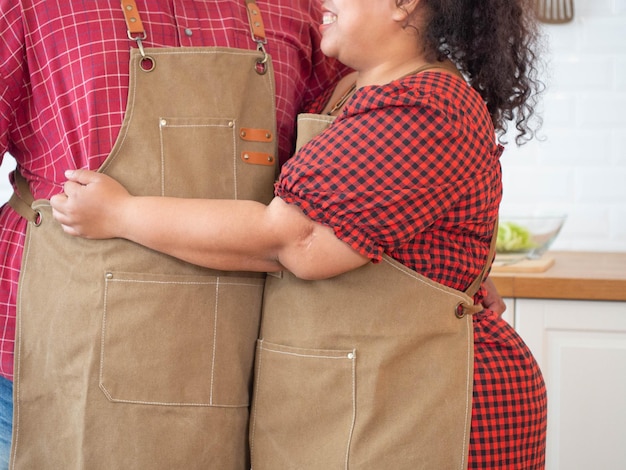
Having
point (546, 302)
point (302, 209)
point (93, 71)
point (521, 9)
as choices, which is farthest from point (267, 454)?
point (546, 302)

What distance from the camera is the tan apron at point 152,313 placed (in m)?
1.16

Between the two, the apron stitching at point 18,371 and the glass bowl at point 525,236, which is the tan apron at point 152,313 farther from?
the glass bowl at point 525,236

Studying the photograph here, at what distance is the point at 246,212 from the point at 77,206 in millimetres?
237

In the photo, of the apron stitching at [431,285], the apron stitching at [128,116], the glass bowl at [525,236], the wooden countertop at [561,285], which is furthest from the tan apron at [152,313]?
the glass bowl at [525,236]

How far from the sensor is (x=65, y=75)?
1.17 m

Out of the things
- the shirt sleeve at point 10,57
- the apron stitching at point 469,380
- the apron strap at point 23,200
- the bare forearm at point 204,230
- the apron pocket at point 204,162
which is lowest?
the apron stitching at point 469,380

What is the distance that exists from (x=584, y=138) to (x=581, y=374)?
0.88 meters

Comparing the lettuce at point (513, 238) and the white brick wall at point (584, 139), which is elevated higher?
the white brick wall at point (584, 139)

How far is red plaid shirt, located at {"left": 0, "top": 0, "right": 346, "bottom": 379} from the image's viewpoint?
1161mm

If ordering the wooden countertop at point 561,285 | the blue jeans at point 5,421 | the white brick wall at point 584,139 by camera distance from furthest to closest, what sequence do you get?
the white brick wall at point 584,139 → the wooden countertop at point 561,285 → the blue jeans at point 5,421

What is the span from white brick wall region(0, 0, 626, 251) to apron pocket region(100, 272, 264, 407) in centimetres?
165

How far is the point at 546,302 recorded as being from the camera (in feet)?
6.79


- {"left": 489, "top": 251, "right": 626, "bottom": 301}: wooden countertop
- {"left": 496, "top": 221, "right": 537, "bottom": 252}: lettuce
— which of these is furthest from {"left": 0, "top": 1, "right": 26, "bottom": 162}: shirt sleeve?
{"left": 496, "top": 221, "right": 537, "bottom": 252}: lettuce

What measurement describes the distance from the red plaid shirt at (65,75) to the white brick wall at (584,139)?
156cm
